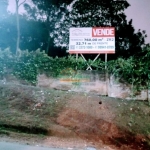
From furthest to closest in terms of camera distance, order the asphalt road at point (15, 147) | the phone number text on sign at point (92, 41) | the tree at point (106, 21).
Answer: the tree at point (106, 21)
the phone number text on sign at point (92, 41)
the asphalt road at point (15, 147)

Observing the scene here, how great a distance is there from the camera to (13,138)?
966 cm

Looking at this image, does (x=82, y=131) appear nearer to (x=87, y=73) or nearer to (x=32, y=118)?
(x=32, y=118)

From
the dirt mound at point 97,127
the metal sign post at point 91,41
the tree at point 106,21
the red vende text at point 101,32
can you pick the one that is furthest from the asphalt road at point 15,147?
the tree at point 106,21

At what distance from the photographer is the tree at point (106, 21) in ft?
97.8

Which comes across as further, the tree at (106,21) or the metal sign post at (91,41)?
the tree at (106,21)

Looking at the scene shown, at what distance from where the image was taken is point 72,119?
40.5 ft

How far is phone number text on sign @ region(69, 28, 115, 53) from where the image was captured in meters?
19.2

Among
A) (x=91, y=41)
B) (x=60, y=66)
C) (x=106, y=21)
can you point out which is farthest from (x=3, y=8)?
(x=60, y=66)

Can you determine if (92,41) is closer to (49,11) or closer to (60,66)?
(60,66)

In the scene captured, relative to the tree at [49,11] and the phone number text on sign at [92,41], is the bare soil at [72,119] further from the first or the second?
the tree at [49,11]

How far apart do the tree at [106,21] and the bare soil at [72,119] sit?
15.6 meters

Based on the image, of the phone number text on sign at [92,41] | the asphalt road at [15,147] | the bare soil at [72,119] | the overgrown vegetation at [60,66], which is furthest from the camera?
the phone number text on sign at [92,41]

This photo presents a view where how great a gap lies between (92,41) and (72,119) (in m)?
8.32

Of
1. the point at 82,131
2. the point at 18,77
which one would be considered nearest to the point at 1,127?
the point at 82,131
